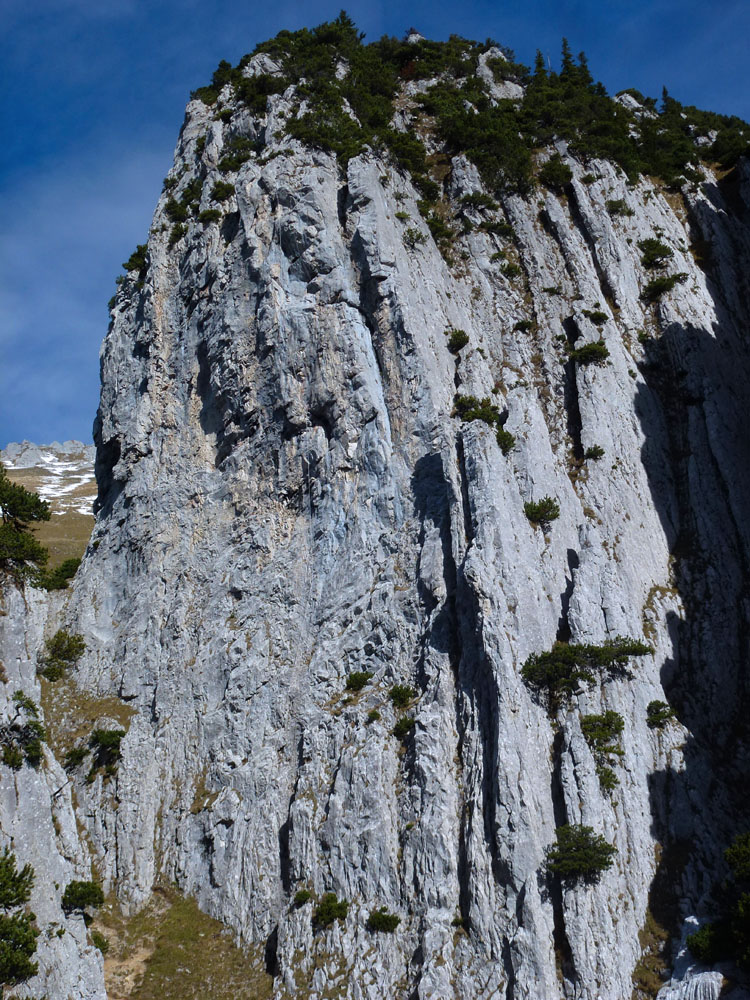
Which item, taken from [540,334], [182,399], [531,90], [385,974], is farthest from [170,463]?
[531,90]

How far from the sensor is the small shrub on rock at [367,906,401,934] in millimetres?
28062

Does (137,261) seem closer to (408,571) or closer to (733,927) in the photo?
(408,571)

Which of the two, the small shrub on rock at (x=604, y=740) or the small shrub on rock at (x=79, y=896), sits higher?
the small shrub on rock at (x=604, y=740)

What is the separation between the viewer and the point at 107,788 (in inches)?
1401

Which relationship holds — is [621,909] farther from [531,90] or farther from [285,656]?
[531,90]

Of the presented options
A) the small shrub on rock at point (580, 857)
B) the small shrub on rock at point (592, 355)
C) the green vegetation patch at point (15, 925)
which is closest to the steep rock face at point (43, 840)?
the green vegetation patch at point (15, 925)

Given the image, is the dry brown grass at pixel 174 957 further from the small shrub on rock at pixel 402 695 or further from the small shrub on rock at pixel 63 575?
the small shrub on rock at pixel 63 575

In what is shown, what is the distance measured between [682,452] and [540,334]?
1270 cm

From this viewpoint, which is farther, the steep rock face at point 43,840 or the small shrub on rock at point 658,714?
the small shrub on rock at point 658,714

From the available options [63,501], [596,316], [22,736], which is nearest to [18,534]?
[22,736]

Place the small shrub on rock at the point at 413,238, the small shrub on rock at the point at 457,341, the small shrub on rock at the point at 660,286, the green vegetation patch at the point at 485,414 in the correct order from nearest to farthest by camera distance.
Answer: the green vegetation patch at the point at 485,414 < the small shrub on rock at the point at 457,341 < the small shrub on rock at the point at 413,238 < the small shrub on rock at the point at 660,286

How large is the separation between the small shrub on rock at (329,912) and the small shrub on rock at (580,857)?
8807 mm

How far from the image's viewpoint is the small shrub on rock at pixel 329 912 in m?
29.0

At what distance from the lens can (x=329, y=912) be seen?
2902 cm
